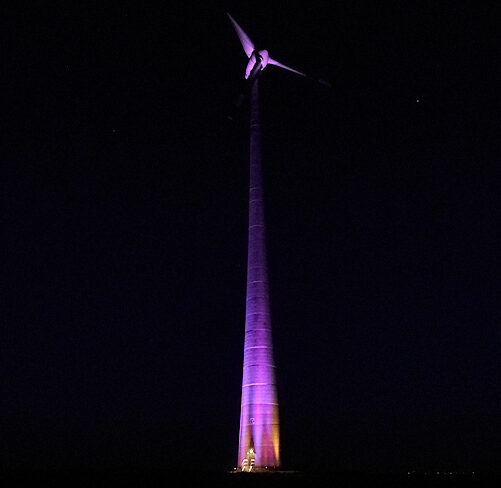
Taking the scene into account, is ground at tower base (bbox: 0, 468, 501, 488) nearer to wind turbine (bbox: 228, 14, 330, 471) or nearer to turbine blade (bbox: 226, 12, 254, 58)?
wind turbine (bbox: 228, 14, 330, 471)

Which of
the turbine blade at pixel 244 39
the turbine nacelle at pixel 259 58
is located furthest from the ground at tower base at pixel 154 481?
the turbine blade at pixel 244 39

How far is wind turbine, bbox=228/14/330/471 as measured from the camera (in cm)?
3381

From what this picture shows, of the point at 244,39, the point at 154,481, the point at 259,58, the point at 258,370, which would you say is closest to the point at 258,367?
the point at 258,370

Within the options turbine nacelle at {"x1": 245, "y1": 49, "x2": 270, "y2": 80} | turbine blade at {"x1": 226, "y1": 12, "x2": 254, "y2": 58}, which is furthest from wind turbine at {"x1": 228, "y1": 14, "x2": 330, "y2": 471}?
turbine blade at {"x1": 226, "y1": 12, "x2": 254, "y2": 58}

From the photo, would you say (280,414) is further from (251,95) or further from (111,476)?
(251,95)

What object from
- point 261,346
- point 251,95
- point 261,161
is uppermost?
point 251,95

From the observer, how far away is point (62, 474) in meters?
13.3

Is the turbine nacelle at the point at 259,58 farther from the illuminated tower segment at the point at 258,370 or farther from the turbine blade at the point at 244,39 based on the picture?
the illuminated tower segment at the point at 258,370

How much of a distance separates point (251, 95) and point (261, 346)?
25.8 metres

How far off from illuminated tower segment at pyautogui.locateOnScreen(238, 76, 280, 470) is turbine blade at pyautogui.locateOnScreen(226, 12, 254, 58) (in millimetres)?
16939

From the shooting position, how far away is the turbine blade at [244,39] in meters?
52.0

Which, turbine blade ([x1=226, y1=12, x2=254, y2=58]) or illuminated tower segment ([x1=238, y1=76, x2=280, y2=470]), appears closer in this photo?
illuminated tower segment ([x1=238, y1=76, x2=280, y2=470])

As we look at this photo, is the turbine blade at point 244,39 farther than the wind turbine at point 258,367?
Yes

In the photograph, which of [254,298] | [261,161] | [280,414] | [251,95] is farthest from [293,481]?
[251,95]
